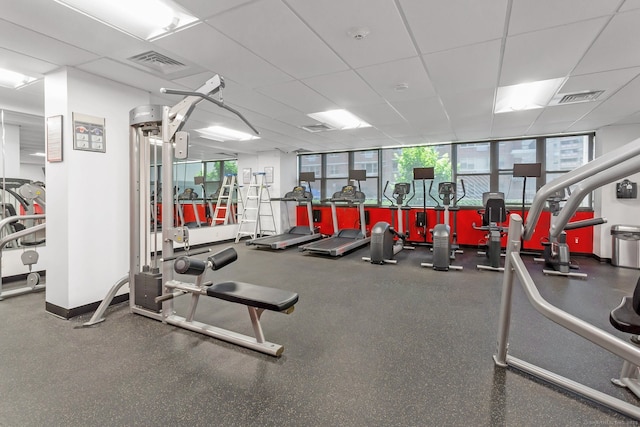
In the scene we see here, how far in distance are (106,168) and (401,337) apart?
3.48m

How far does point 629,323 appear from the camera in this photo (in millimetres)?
1521

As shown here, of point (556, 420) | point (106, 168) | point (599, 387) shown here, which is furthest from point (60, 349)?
point (599, 387)

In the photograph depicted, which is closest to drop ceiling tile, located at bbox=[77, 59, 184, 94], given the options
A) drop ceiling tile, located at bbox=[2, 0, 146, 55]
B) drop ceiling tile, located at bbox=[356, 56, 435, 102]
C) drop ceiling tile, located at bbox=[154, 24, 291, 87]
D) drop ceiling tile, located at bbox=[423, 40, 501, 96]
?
drop ceiling tile, located at bbox=[2, 0, 146, 55]

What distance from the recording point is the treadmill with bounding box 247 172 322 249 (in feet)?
23.7

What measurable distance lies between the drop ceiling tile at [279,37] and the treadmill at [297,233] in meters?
4.54

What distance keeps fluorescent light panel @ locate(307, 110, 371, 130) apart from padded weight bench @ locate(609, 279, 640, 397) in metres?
3.96

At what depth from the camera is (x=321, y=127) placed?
5.91m

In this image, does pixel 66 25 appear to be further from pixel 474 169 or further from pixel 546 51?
pixel 474 169

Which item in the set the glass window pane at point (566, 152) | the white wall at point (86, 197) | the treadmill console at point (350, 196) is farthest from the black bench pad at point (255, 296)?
the glass window pane at point (566, 152)

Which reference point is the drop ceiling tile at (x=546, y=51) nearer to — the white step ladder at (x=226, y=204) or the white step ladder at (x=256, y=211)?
the white step ladder at (x=256, y=211)

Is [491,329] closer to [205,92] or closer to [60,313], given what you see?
[205,92]

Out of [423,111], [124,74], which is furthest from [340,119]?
[124,74]

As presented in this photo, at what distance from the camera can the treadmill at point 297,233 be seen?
721 centimetres

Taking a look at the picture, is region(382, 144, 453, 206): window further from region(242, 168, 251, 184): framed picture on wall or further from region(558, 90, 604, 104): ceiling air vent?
region(242, 168, 251, 184): framed picture on wall
